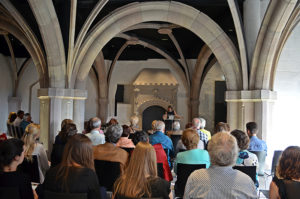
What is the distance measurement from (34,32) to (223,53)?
529 centimetres

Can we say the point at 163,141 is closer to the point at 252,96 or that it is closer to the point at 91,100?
the point at 252,96

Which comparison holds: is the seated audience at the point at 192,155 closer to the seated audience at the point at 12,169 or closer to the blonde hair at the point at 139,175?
the blonde hair at the point at 139,175

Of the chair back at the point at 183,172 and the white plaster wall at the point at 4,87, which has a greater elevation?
the white plaster wall at the point at 4,87

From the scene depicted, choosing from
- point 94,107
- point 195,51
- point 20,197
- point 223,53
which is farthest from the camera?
point 94,107

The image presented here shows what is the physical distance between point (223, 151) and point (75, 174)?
1.05m

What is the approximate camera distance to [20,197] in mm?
2312

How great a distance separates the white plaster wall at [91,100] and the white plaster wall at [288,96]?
31.3 feet

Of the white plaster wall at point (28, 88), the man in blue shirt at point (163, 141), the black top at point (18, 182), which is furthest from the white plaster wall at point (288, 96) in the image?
the white plaster wall at point (28, 88)

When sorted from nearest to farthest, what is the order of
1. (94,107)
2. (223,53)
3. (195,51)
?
(223,53) < (195,51) < (94,107)

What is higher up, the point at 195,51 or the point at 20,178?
the point at 195,51

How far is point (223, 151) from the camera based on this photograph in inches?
83.7

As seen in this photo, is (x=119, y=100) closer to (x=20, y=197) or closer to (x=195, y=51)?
(x=195, y=51)

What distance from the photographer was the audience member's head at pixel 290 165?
7.63 ft

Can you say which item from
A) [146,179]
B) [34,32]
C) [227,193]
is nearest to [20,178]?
[146,179]
